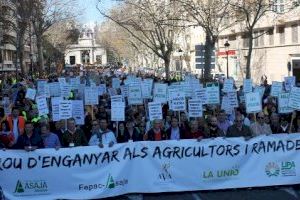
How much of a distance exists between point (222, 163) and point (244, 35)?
49.6 metres

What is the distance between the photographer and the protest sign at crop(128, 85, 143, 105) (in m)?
17.8

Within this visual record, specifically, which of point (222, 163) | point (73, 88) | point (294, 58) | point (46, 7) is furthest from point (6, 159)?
point (46, 7)

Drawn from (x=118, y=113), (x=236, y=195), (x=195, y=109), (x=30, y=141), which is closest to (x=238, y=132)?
(x=236, y=195)

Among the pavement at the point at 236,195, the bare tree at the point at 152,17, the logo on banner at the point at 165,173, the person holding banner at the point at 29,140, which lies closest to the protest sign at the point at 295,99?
the pavement at the point at 236,195

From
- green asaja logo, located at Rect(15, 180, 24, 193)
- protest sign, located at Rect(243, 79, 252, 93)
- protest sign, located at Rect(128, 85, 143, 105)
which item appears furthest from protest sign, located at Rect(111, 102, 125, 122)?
protest sign, located at Rect(243, 79, 252, 93)

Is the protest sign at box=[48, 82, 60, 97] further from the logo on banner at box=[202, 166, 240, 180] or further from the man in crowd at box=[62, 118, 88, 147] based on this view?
the logo on banner at box=[202, 166, 240, 180]

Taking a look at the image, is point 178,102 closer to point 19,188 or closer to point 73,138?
point 73,138

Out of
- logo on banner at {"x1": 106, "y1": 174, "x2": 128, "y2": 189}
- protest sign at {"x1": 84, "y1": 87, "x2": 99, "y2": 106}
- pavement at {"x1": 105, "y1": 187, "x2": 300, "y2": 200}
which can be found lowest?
pavement at {"x1": 105, "y1": 187, "x2": 300, "y2": 200}

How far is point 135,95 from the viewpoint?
17.8 m

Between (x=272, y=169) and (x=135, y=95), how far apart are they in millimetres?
7073

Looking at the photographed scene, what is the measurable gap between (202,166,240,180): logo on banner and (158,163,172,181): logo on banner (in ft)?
2.13

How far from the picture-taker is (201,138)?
11242mm

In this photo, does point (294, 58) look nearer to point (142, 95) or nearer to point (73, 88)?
point (73, 88)

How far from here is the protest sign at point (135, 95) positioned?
1778 cm
